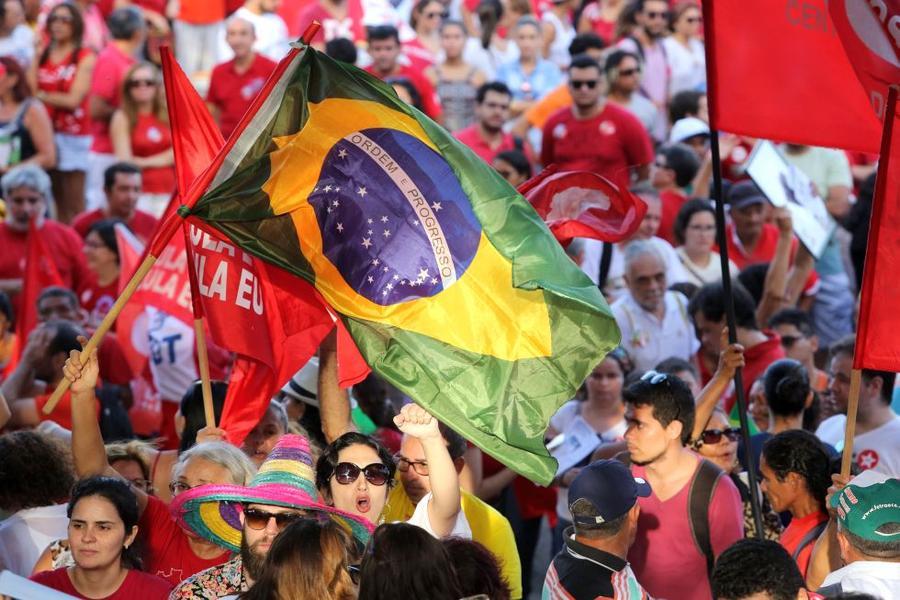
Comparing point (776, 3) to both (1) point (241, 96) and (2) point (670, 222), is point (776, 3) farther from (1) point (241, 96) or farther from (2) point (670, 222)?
(1) point (241, 96)

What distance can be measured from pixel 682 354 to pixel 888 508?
5.17 metres

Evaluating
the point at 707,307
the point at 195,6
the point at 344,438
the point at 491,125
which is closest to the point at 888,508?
the point at 344,438

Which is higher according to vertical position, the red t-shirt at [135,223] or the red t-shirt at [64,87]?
the red t-shirt at [64,87]

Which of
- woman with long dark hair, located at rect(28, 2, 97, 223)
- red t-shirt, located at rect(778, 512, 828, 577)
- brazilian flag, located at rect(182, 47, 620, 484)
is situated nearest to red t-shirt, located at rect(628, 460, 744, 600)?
red t-shirt, located at rect(778, 512, 828, 577)

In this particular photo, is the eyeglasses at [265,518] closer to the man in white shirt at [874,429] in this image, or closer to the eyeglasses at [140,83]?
the man in white shirt at [874,429]

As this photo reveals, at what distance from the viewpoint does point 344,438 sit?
6.67 meters

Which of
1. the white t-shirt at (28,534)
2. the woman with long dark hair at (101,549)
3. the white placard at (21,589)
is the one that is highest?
the white placard at (21,589)

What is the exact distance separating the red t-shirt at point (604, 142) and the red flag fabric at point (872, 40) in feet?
20.0

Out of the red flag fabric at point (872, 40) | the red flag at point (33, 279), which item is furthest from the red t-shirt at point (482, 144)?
the red flag fabric at point (872, 40)

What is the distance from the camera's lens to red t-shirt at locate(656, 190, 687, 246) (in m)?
13.3

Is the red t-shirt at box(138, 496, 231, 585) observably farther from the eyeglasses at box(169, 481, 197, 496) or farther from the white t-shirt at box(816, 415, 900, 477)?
the white t-shirt at box(816, 415, 900, 477)

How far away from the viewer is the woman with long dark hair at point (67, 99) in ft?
49.9

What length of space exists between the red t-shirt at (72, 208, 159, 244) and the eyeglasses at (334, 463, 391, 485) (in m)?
6.84

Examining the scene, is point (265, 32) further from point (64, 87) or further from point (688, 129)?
point (688, 129)
